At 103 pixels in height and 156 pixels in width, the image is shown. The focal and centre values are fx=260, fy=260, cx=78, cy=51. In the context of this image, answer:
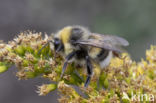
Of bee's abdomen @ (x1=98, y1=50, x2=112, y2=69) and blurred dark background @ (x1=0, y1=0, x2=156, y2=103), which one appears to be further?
blurred dark background @ (x1=0, y1=0, x2=156, y2=103)

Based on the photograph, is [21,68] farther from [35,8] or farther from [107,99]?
[35,8]

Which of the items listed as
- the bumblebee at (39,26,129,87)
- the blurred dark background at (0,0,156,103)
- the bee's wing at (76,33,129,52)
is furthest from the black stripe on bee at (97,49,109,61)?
the blurred dark background at (0,0,156,103)

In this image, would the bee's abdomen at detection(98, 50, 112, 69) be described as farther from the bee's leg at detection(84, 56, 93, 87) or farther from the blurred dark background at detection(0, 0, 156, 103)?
the blurred dark background at detection(0, 0, 156, 103)

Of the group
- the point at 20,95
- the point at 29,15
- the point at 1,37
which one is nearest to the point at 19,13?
the point at 29,15

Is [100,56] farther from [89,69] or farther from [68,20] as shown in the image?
[68,20]

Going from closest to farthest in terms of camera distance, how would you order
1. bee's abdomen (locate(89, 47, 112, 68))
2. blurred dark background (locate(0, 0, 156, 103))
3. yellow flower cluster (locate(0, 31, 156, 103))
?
yellow flower cluster (locate(0, 31, 156, 103)) → bee's abdomen (locate(89, 47, 112, 68)) → blurred dark background (locate(0, 0, 156, 103))

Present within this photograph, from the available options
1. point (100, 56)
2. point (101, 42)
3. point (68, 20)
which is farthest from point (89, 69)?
point (68, 20)
